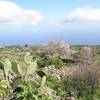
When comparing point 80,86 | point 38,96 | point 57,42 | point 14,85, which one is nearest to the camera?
point 14,85

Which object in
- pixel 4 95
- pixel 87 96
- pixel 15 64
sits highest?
pixel 15 64

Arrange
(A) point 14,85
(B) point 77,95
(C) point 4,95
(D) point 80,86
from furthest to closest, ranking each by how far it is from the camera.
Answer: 1. (D) point 80,86
2. (B) point 77,95
3. (C) point 4,95
4. (A) point 14,85

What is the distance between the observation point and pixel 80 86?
2573 centimetres

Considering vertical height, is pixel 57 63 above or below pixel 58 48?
below

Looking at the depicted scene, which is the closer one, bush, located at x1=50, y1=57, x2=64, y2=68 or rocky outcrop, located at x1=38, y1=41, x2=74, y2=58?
bush, located at x1=50, y1=57, x2=64, y2=68

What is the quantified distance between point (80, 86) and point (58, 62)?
8531 millimetres

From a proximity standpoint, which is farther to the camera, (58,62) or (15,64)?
(58,62)

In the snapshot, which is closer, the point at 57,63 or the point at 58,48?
the point at 57,63

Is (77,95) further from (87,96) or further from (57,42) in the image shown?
(57,42)

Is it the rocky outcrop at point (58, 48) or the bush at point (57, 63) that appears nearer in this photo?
the bush at point (57, 63)

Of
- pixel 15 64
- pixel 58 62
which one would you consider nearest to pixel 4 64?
pixel 15 64

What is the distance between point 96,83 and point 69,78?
1.72 meters

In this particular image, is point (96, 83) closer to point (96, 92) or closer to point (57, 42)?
point (96, 92)

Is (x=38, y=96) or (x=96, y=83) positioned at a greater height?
(x=38, y=96)
